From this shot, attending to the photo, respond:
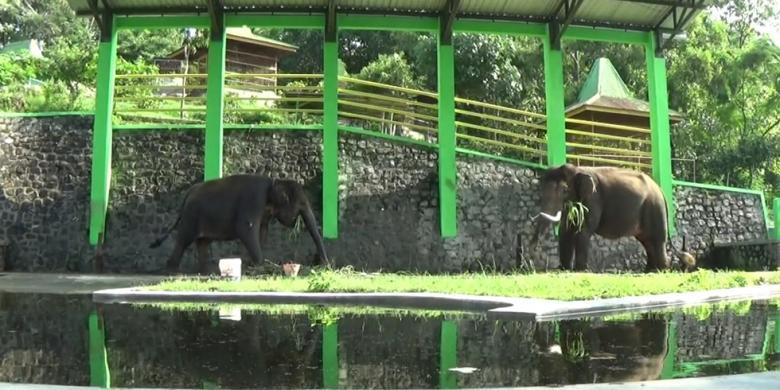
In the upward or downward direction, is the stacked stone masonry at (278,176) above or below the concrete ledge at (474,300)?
above

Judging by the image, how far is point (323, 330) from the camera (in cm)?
809

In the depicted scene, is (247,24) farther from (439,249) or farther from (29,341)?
(29,341)

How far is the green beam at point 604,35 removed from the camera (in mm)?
21953

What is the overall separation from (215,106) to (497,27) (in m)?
7.80

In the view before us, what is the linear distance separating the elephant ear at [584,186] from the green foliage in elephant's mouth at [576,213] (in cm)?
20

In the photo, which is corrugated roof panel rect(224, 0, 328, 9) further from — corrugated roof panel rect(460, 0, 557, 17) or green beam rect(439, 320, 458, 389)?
→ green beam rect(439, 320, 458, 389)

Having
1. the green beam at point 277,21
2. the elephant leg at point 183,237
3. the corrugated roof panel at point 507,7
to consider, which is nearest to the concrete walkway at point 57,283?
the elephant leg at point 183,237

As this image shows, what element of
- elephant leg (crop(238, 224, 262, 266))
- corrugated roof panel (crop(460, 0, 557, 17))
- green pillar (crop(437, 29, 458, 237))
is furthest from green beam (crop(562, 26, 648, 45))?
elephant leg (crop(238, 224, 262, 266))

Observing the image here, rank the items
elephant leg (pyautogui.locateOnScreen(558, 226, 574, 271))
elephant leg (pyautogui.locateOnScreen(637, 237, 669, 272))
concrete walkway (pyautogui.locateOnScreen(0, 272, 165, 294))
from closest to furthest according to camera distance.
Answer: concrete walkway (pyautogui.locateOnScreen(0, 272, 165, 294)), elephant leg (pyautogui.locateOnScreen(558, 226, 574, 271)), elephant leg (pyautogui.locateOnScreen(637, 237, 669, 272))

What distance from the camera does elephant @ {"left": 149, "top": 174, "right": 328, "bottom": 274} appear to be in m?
15.7

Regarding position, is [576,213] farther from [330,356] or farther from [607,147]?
[330,356]

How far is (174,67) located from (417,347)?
34.0 metres

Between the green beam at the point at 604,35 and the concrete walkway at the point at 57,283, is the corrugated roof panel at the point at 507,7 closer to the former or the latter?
the green beam at the point at 604,35

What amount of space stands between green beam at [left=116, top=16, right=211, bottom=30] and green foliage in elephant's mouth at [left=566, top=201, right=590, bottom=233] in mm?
10417
